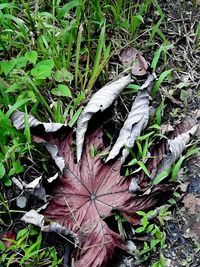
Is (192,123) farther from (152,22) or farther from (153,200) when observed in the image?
(152,22)

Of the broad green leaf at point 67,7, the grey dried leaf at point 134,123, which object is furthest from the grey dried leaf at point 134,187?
the broad green leaf at point 67,7

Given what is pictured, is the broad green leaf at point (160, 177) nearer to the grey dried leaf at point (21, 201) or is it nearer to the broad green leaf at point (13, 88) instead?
the grey dried leaf at point (21, 201)

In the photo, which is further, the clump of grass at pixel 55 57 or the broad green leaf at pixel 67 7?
the broad green leaf at pixel 67 7

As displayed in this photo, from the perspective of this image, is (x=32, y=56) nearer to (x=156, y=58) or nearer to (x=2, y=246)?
(x=156, y=58)

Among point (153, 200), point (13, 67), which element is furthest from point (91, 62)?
point (153, 200)

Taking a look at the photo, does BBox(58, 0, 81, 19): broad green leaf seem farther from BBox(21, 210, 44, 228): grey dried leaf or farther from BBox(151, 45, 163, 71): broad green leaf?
BBox(21, 210, 44, 228): grey dried leaf

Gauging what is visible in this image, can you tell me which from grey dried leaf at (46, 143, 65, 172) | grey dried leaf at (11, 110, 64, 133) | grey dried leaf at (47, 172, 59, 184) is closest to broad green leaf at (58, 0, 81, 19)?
grey dried leaf at (11, 110, 64, 133)
